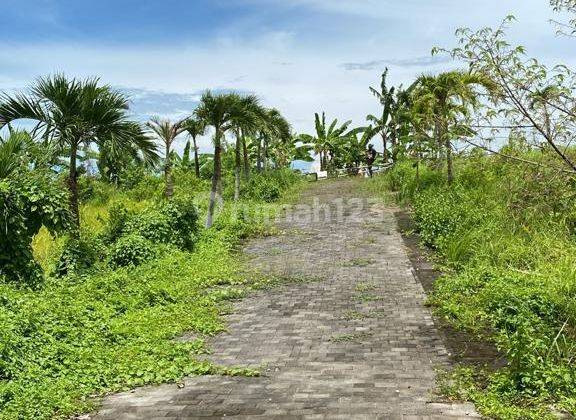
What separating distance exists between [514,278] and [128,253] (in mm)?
7486

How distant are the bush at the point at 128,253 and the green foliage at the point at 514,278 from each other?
6.06 m

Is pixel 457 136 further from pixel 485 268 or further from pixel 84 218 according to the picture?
pixel 84 218

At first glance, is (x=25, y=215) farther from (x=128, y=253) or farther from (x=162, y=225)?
(x=162, y=225)

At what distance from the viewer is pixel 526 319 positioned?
736 cm

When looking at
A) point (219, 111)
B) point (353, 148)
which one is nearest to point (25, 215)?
point (219, 111)

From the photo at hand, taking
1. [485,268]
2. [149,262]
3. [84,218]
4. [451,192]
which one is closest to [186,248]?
[149,262]

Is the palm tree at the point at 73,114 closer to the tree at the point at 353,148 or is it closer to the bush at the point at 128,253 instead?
the bush at the point at 128,253

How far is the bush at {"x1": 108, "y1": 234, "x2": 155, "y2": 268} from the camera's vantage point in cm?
1191

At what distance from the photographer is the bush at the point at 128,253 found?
1191cm

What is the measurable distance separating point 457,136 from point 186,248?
9.74 meters

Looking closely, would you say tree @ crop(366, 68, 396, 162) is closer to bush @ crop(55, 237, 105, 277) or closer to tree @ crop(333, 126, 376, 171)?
tree @ crop(333, 126, 376, 171)

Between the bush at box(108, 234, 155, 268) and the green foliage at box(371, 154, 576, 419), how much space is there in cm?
606

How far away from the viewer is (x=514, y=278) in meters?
9.24

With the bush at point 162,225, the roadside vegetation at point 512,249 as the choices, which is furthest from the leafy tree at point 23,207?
the roadside vegetation at point 512,249
